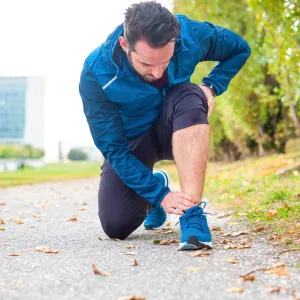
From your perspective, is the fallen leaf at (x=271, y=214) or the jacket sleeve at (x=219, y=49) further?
the fallen leaf at (x=271, y=214)

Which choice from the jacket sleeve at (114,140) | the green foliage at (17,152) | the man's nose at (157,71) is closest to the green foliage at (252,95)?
the jacket sleeve at (114,140)

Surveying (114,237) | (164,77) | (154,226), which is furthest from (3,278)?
(154,226)

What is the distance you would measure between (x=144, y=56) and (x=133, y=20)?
0.20m

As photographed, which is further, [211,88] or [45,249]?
[211,88]

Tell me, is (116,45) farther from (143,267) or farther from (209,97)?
(143,267)

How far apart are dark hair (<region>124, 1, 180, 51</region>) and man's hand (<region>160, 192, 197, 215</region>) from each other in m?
0.87

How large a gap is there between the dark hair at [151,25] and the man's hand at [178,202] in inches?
34.3

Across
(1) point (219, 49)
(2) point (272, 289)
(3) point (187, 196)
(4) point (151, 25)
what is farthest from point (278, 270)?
(1) point (219, 49)

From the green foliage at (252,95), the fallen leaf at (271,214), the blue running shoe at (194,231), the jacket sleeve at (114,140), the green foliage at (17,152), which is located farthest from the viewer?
the green foliage at (17,152)

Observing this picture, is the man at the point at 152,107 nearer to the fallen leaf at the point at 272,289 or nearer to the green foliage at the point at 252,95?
the fallen leaf at the point at 272,289

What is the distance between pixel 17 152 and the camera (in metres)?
42.8

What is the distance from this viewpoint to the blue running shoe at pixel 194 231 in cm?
332

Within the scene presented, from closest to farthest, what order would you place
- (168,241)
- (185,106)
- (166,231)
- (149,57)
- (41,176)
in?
(149,57), (185,106), (168,241), (166,231), (41,176)

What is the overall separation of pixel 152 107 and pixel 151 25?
0.84 meters
